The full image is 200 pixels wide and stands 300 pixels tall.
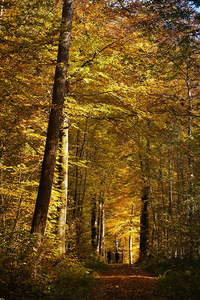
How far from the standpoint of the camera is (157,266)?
39.4ft

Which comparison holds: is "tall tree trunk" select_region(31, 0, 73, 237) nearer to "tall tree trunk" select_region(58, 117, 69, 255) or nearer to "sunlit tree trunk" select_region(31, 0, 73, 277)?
"sunlit tree trunk" select_region(31, 0, 73, 277)

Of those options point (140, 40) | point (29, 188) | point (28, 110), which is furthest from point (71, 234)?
point (140, 40)

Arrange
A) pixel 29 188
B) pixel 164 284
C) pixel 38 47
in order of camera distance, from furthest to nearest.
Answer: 1. pixel 29 188
2. pixel 164 284
3. pixel 38 47

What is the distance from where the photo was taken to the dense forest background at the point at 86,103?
220 inches

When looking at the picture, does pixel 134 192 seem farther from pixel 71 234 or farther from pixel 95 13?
pixel 95 13

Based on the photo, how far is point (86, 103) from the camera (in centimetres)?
902

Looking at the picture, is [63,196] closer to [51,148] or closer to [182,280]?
[51,148]

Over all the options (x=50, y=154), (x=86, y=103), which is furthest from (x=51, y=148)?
(x=86, y=103)

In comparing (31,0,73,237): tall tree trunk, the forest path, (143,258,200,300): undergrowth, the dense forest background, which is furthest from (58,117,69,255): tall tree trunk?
(143,258,200,300): undergrowth

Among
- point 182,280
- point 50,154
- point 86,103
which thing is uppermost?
point 86,103

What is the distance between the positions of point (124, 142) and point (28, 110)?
8.33 m

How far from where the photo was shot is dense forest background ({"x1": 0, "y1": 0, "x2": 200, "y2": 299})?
5.59 metres

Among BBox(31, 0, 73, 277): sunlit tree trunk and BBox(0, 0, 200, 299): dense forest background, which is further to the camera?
BBox(31, 0, 73, 277): sunlit tree trunk

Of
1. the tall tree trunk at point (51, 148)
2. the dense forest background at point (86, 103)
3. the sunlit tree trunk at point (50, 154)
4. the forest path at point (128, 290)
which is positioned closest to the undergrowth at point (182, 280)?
the forest path at point (128, 290)
